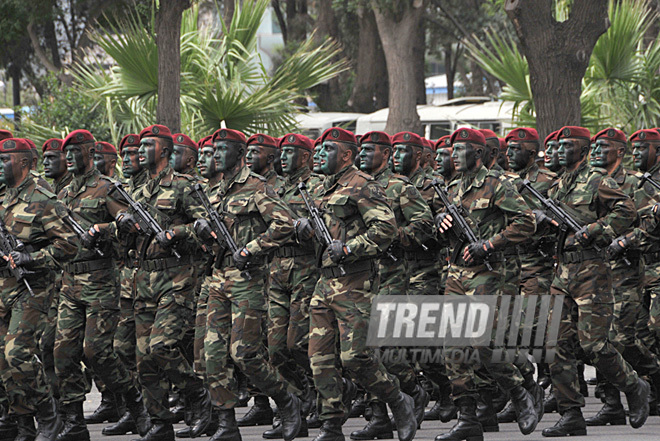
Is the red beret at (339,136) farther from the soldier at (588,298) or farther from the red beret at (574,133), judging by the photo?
the red beret at (574,133)

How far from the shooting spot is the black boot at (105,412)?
8922mm

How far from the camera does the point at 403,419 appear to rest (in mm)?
7344

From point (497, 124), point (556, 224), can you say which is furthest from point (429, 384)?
point (497, 124)

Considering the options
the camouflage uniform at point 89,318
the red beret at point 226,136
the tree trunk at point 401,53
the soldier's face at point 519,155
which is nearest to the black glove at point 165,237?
the camouflage uniform at point 89,318

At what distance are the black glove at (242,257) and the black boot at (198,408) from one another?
46.7 inches

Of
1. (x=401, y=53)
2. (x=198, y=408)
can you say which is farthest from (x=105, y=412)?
(x=401, y=53)

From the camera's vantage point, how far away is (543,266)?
9359mm

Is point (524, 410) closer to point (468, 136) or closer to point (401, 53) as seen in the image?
point (468, 136)

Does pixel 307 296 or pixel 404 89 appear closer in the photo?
pixel 307 296

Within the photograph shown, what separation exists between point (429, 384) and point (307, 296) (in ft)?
5.84

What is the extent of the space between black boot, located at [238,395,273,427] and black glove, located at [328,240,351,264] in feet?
6.93

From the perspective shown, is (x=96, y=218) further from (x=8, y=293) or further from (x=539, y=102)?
(x=539, y=102)

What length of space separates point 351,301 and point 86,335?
209 centimetres

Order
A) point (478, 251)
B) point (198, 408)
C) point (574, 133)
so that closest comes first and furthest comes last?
point (478, 251)
point (198, 408)
point (574, 133)
